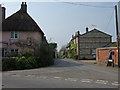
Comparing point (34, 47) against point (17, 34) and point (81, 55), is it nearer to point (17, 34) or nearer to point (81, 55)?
point (17, 34)

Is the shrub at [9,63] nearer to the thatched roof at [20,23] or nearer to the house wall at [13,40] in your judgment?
the house wall at [13,40]

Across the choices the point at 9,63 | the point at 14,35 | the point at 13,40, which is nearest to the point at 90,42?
the point at 14,35

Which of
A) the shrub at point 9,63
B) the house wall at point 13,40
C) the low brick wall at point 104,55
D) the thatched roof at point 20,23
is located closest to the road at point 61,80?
the shrub at point 9,63

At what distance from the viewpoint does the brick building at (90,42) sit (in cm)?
4500

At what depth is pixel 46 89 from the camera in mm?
7254

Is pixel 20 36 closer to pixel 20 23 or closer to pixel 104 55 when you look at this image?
pixel 20 23

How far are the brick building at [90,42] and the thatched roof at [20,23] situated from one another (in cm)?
2113

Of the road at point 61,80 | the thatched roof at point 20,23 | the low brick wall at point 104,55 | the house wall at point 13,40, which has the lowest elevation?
the road at point 61,80

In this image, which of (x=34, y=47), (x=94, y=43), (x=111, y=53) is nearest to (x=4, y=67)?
(x=34, y=47)

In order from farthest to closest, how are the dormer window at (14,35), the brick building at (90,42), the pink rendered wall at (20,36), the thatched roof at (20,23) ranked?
the brick building at (90,42) → the dormer window at (14,35) → the thatched roof at (20,23) → the pink rendered wall at (20,36)

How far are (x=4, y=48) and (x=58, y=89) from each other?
69.3 feet

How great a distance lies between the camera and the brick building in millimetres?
45000

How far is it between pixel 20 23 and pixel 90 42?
84.8ft

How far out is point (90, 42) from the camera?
46.3 m
